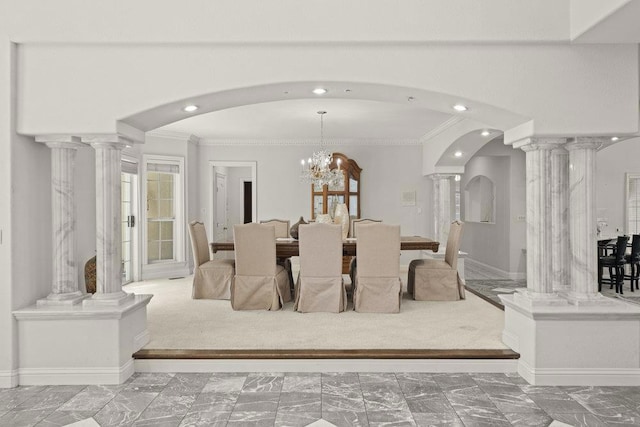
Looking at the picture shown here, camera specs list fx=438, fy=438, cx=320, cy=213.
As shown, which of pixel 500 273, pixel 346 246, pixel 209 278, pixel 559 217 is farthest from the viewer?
pixel 500 273

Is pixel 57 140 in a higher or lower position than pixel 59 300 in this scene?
higher

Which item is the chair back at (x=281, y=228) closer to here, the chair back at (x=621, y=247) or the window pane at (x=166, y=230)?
the window pane at (x=166, y=230)

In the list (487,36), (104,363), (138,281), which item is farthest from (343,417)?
(138,281)

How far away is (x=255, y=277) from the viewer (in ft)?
→ 15.4

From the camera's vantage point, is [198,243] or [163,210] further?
[163,210]

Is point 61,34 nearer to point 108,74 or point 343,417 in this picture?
point 108,74

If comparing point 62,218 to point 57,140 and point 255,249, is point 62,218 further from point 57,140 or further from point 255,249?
point 255,249

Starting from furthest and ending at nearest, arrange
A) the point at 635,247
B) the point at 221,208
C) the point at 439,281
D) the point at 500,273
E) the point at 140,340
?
the point at 221,208 → the point at 500,273 → the point at 635,247 → the point at 439,281 → the point at 140,340

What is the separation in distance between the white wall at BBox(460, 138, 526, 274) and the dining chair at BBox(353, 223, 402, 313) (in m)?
3.96

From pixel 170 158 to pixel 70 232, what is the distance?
417 centimetres

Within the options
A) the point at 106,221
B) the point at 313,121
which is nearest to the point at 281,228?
the point at 313,121

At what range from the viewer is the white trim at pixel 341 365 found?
10.6ft

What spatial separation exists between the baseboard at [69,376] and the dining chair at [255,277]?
1727mm

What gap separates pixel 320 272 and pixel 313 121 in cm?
276
